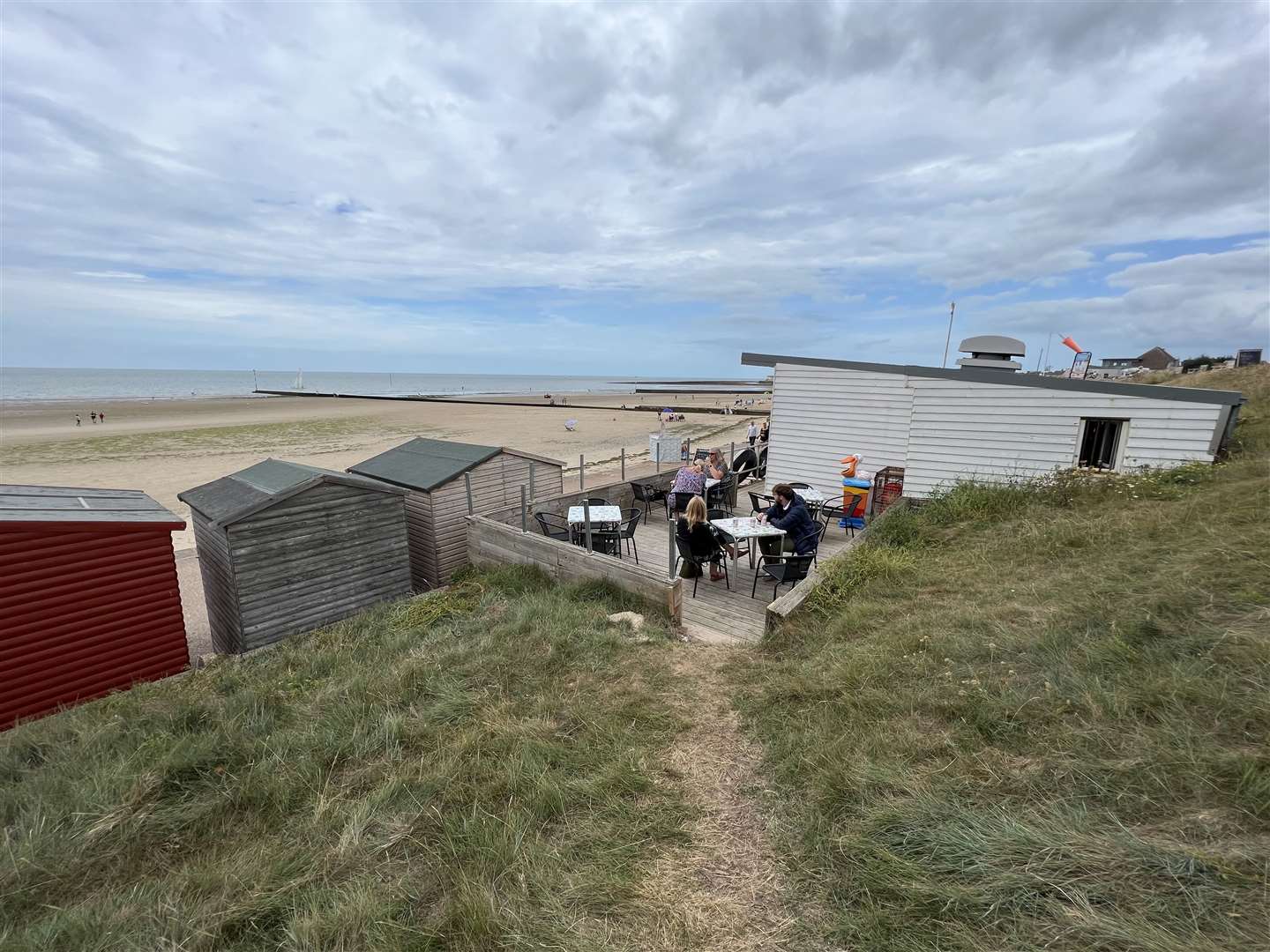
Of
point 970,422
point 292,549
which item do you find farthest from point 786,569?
point 292,549

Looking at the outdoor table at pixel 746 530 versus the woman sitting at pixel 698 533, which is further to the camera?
the outdoor table at pixel 746 530

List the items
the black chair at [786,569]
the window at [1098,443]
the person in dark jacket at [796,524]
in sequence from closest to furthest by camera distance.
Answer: the black chair at [786,569], the person in dark jacket at [796,524], the window at [1098,443]

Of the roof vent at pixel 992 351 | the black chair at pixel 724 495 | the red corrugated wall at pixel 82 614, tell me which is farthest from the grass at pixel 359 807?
the roof vent at pixel 992 351

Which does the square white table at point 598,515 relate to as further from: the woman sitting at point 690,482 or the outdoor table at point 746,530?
the outdoor table at point 746,530

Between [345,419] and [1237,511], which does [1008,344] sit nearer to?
[1237,511]

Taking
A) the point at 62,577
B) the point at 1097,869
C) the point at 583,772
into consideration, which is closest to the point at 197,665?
the point at 62,577

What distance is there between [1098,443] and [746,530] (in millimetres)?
6571

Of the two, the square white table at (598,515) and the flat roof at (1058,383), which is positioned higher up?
the flat roof at (1058,383)

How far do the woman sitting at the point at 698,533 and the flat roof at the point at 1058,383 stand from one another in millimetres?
5849

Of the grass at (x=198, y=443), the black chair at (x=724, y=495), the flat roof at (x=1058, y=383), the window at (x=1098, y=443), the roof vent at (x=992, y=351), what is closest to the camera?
the flat roof at (x=1058, y=383)

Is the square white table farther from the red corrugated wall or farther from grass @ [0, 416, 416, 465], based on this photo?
grass @ [0, 416, 416, 465]

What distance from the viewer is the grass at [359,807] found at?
2578mm

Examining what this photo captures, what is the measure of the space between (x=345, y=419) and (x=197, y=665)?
143 feet

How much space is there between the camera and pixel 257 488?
25.9 feet
